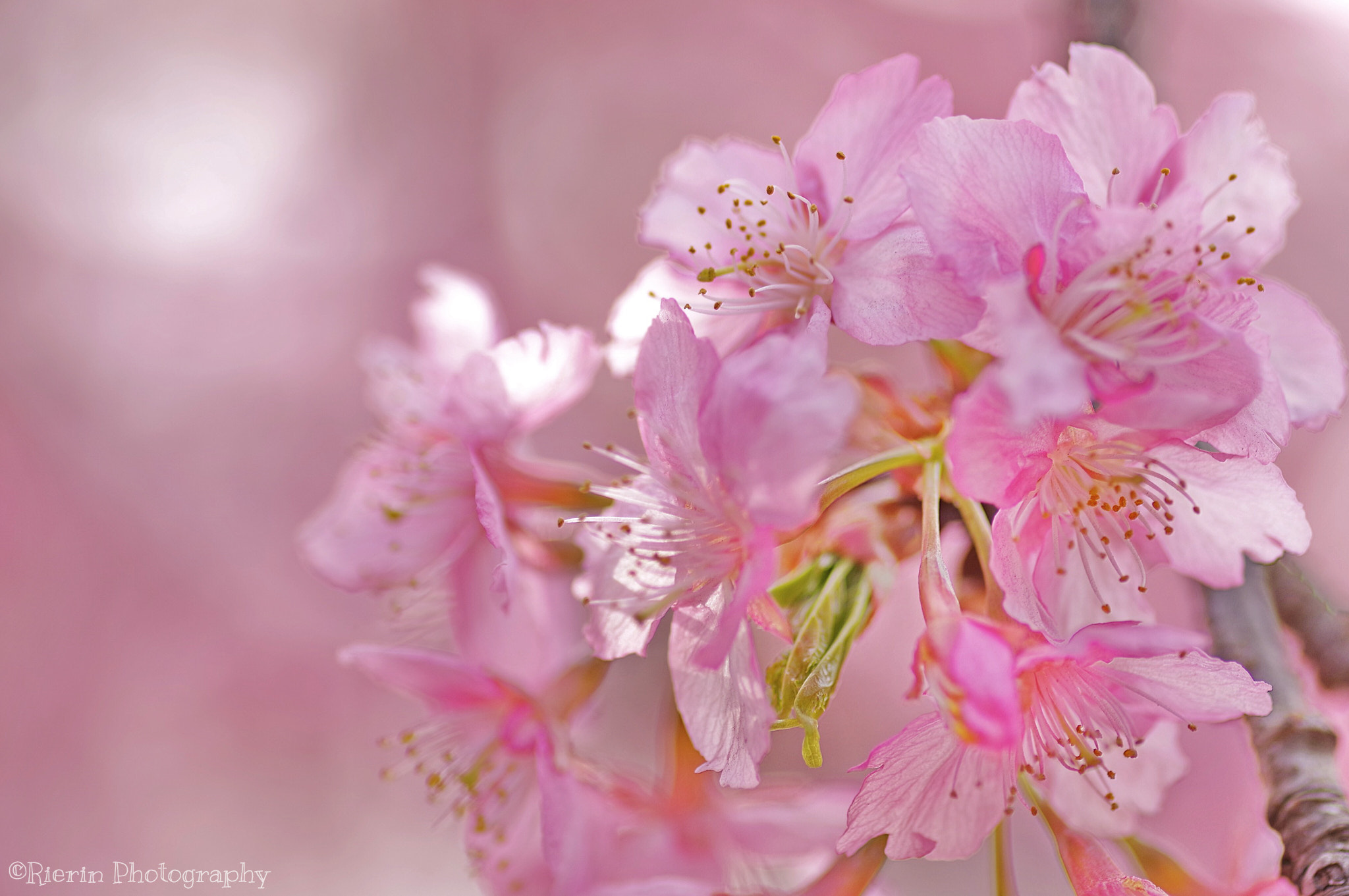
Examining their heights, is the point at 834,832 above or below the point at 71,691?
below

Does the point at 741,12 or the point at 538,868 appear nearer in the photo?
the point at 538,868

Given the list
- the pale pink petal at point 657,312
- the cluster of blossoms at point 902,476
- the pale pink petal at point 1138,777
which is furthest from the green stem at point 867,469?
the pale pink petal at point 1138,777

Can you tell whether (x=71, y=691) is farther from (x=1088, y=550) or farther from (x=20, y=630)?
(x=1088, y=550)

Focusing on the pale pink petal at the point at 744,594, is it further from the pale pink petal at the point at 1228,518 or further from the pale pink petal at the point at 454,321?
the pale pink petal at the point at 454,321

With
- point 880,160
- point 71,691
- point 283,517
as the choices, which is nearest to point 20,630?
point 71,691

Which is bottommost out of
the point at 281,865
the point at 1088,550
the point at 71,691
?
the point at 1088,550

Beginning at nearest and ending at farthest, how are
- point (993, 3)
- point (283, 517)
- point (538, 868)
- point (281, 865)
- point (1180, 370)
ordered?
point (1180, 370)
point (538, 868)
point (281, 865)
point (283, 517)
point (993, 3)
